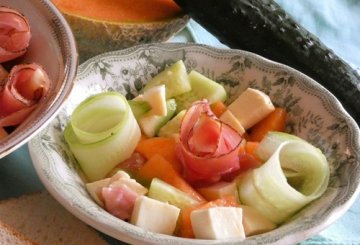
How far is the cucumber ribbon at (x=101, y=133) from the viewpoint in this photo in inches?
36.9

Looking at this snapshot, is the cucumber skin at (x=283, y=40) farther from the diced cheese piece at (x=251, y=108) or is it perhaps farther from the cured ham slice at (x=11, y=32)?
the cured ham slice at (x=11, y=32)

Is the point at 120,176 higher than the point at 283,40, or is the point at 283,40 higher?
the point at 283,40

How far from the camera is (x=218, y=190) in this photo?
91 centimetres

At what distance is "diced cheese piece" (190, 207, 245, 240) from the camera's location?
82 centimetres

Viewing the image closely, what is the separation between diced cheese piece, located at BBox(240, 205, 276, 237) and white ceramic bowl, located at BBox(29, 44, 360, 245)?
0.10ft

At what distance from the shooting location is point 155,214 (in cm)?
84

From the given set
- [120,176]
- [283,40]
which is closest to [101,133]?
[120,176]

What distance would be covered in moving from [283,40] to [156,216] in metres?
0.51

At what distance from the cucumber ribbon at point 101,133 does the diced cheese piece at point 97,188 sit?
45mm

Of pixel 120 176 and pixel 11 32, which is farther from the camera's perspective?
pixel 11 32

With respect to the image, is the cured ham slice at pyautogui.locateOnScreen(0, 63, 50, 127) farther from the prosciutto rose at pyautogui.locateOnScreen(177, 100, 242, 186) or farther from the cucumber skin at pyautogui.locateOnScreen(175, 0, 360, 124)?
the cucumber skin at pyautogui.locateOnScreen(175, 0, 360, 124)

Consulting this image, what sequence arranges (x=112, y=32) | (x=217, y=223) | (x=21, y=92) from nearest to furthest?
1. (x=217, y=223)
2. (x=21, y=92)
3. (x=112, y=32)

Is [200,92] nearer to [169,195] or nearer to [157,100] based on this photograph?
[157,100]

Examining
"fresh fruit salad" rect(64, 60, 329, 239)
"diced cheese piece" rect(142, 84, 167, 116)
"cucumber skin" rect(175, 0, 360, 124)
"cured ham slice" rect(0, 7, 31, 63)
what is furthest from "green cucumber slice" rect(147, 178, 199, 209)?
"cucumber skin" rect(175, 0, 360, 124)
